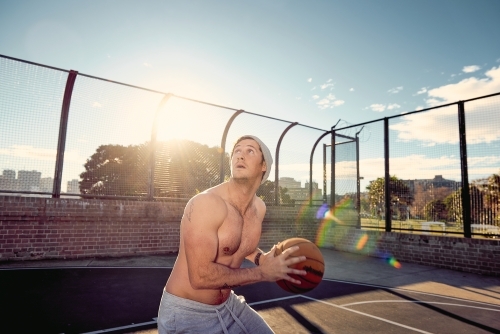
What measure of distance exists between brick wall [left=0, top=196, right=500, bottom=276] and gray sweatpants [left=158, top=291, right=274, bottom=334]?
278 inches

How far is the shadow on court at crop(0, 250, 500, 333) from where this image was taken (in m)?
3.90

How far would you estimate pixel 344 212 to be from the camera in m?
11.9

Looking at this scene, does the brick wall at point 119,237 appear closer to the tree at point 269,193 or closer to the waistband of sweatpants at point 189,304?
the tree at point 269,193

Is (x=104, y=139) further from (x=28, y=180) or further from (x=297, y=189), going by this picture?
(x=297, y=189)

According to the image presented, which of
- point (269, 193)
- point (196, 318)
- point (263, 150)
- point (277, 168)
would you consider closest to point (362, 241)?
point (269, 193)

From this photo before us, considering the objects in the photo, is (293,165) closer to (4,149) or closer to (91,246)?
(91,246)

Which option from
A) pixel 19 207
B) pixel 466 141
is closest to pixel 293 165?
pixel 466 141

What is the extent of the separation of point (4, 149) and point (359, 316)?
8.17m

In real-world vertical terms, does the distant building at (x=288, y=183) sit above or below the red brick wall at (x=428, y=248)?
above

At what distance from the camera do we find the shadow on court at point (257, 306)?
3.90m

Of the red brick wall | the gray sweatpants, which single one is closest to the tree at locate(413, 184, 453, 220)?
the red brick wall

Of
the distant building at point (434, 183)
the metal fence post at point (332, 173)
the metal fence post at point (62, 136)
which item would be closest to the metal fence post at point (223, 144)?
the metal fence post at point (332, 173)

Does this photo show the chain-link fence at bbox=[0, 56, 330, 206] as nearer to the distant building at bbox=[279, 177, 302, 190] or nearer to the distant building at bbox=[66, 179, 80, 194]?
the distant building at bbox=[66, 179, 80, 194]

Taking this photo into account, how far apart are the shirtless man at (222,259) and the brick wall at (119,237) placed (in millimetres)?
7020
